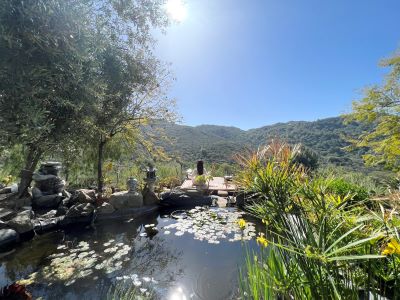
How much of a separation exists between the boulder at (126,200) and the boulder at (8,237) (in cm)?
252

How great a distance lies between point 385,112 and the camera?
1112cm

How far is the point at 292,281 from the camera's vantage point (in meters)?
1.34

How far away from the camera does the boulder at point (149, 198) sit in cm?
807

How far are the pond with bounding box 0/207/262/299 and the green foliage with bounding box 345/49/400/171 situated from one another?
8303 mm

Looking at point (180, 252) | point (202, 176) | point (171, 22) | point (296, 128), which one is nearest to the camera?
point (180, 252)

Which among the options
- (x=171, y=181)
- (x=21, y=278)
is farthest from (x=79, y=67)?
(x=171, y=181)

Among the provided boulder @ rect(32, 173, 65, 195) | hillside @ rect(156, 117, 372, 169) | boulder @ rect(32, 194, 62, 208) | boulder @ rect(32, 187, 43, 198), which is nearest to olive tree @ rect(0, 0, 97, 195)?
boulder @ rect(32, 194, 62, 208)

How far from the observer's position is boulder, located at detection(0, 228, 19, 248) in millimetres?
4985

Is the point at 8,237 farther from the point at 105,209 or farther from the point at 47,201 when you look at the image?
the point at 47,201

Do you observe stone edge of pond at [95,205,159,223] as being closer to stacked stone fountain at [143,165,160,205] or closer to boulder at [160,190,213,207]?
stacked stone fountain at [143,165,160,205]

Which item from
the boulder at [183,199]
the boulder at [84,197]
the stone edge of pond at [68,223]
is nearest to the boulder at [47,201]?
the boulder at [84,197]

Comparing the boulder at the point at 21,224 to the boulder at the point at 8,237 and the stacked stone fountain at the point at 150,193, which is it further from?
the stacked stone fountain at the point at 150,193

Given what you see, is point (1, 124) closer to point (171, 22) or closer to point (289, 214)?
point (289, 214)

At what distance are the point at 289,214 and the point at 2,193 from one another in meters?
10.2
